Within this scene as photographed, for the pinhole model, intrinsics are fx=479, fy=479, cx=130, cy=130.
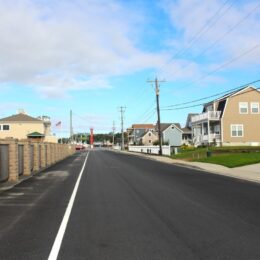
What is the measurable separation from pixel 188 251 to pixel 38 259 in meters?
2.31

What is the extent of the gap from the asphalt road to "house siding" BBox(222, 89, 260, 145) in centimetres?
4847

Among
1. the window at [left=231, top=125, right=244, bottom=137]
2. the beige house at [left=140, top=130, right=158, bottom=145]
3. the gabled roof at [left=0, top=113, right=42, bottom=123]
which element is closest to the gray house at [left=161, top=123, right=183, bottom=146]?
the beige house at [left=140, top=130, right=158, bottom=145]

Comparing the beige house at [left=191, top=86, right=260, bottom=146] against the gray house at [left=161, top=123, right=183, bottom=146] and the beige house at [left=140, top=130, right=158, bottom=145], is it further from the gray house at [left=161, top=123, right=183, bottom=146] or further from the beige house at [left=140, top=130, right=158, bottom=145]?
the beige house at [left=140, top=130, right=158, bottom=145]

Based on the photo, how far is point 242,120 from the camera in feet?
212

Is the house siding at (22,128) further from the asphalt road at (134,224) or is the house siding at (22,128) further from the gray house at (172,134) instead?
the asphalt road at (134,224)

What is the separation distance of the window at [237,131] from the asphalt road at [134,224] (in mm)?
48655

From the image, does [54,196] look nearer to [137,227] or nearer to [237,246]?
[137,227]

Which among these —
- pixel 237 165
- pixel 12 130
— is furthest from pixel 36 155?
pixel 12 130

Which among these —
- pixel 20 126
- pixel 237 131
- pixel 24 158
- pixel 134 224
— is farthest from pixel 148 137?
pixel 134 224

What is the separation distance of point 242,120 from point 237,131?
164 cm

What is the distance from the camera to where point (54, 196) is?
15594mm

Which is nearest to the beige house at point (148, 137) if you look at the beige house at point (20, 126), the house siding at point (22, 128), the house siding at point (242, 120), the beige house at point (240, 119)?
the beige house at point (20, 126)

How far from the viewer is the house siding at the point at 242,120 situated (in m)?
64.6

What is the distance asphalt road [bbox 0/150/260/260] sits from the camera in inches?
297
